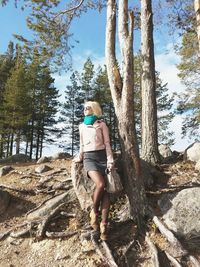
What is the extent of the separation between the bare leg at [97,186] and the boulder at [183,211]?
134cm

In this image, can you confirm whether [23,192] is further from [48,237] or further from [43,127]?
[43,127]

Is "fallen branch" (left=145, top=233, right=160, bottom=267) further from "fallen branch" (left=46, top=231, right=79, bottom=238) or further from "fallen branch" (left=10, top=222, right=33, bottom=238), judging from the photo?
"fallen branch" (left=10, top=222, right=33, bottom=238)

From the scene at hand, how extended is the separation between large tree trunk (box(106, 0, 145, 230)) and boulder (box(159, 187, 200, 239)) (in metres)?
0.50

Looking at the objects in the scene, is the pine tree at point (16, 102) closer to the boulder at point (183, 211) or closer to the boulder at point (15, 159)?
the boulder at point (15, 159)

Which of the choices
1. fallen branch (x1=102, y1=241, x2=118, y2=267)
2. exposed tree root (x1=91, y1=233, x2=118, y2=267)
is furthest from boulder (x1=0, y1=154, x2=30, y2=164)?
fallen branch (x1=102, y1=241, x2=118, y2=267)

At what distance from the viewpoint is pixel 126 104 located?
6465 millimetres

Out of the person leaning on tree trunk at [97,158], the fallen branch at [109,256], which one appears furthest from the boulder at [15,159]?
the fallen branch at [109,256]

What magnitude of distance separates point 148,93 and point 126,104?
3011 millimetres

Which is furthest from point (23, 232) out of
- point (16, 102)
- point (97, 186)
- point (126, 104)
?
point (16, 102)

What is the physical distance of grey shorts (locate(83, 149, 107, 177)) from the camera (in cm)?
579

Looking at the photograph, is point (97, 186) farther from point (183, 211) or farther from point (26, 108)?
point (26, 108)

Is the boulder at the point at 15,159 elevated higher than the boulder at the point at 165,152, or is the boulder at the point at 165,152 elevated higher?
the boulder at the point at 15,159

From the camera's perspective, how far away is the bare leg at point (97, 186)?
560 cm

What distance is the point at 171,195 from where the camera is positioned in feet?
20.8
